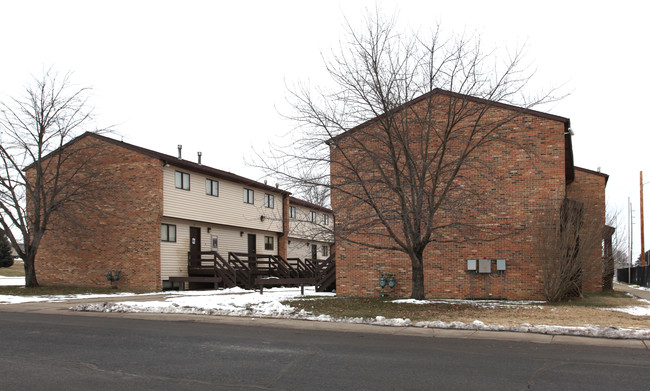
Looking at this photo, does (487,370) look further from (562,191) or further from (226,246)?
(226,246)

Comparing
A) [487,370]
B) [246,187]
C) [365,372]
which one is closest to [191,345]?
[365,372]

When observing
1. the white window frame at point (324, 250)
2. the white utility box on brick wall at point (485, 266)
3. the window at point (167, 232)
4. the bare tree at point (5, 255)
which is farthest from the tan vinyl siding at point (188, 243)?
the bare tree at point (5, 255)

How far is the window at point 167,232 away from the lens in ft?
88.3

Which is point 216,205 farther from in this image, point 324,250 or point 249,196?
point 324,250

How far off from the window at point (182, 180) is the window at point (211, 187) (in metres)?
1.80

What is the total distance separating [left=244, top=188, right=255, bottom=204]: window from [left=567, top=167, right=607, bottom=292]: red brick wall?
18.1 metres

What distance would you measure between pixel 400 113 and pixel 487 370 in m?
11.0

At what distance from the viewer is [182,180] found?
92.5 ft

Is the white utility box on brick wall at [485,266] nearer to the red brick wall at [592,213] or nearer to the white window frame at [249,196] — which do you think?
the red brick wall at [592,213]

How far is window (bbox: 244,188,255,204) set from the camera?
34.2 m

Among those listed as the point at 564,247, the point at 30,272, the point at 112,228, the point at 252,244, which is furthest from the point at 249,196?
the point at 564,247

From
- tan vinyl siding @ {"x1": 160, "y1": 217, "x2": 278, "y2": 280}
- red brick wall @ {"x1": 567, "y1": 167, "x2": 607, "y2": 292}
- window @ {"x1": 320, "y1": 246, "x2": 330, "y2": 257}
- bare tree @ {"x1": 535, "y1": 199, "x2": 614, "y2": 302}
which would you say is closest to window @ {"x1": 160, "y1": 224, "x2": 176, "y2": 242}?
tan vinyl siding @ {"x1": 160, "y1": 217, "x2": 278, "y2": 280}

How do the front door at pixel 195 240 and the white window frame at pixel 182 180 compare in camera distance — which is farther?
the front door at pixel 195 240

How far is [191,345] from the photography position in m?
9.41
